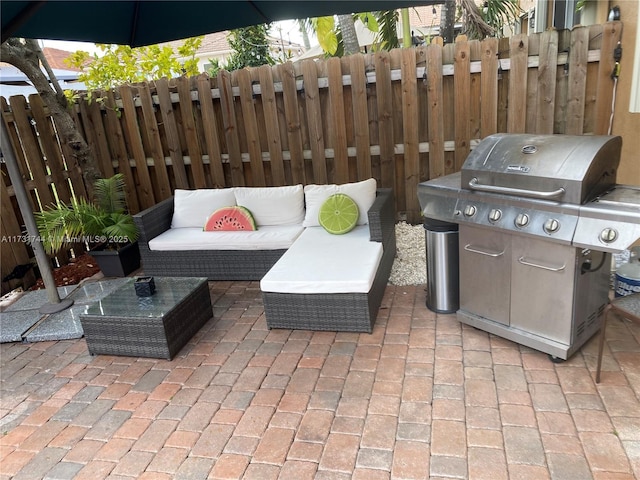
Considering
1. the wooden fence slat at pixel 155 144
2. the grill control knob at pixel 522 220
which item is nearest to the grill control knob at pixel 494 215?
the grill control knob at pixel 522 220

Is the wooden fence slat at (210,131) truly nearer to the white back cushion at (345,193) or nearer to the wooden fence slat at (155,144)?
the wooden fence slat at (155,144)

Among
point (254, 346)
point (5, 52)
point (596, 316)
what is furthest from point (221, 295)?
point (5, 52)

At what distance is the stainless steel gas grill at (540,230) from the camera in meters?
2.46

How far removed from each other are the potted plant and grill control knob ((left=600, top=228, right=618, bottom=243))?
13.4 feet

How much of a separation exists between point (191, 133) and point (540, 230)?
436 cm

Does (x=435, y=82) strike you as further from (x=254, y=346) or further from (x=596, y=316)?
(x=254, y=346)

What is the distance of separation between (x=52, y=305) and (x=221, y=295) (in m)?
1.55

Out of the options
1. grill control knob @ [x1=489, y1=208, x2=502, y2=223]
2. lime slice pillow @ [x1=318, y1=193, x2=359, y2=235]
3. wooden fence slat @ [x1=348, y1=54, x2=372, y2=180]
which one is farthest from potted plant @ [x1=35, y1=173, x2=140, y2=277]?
grill control knob @ [x1=489, y1=208, x2=502, y2=223]

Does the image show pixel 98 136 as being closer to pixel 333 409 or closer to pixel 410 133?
pixel 410 133

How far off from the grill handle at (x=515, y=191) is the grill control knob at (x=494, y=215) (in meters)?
0.12

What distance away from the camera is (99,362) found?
133 inches

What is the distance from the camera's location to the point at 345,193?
170 inches

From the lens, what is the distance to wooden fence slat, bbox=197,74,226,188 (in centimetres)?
541

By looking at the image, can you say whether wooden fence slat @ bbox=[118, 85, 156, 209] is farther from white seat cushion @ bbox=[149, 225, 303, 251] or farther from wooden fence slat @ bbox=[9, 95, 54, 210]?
white seat cushion @ bbox=[149, 225, 303, 251]
